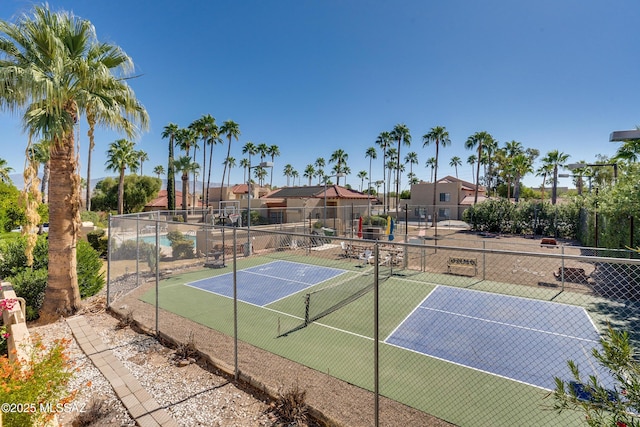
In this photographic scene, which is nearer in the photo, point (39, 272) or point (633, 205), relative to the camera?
point (39, 272)

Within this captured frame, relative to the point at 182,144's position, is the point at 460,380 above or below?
below

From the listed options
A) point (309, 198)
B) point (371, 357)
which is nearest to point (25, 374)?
point (371, 357)

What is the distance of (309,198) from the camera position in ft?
119

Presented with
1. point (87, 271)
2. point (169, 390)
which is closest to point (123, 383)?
point (169, 390)

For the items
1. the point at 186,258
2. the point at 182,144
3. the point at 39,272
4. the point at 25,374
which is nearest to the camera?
the point at 25,374

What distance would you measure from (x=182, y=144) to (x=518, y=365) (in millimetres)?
44706

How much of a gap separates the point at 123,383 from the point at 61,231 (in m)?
5.43

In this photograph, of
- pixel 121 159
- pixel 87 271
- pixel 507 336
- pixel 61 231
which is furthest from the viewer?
pixel 121 159

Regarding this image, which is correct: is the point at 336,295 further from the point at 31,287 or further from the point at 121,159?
the point at 121,159

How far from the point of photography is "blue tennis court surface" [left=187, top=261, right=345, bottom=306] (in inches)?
479

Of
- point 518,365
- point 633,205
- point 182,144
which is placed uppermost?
point 182,144

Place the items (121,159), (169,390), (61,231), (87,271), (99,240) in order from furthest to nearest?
(121,159) → (99,240) → (87,271) → (61,231) → (169,390)

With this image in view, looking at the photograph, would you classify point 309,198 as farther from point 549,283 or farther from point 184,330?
point 184,330

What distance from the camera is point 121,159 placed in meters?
38.2
